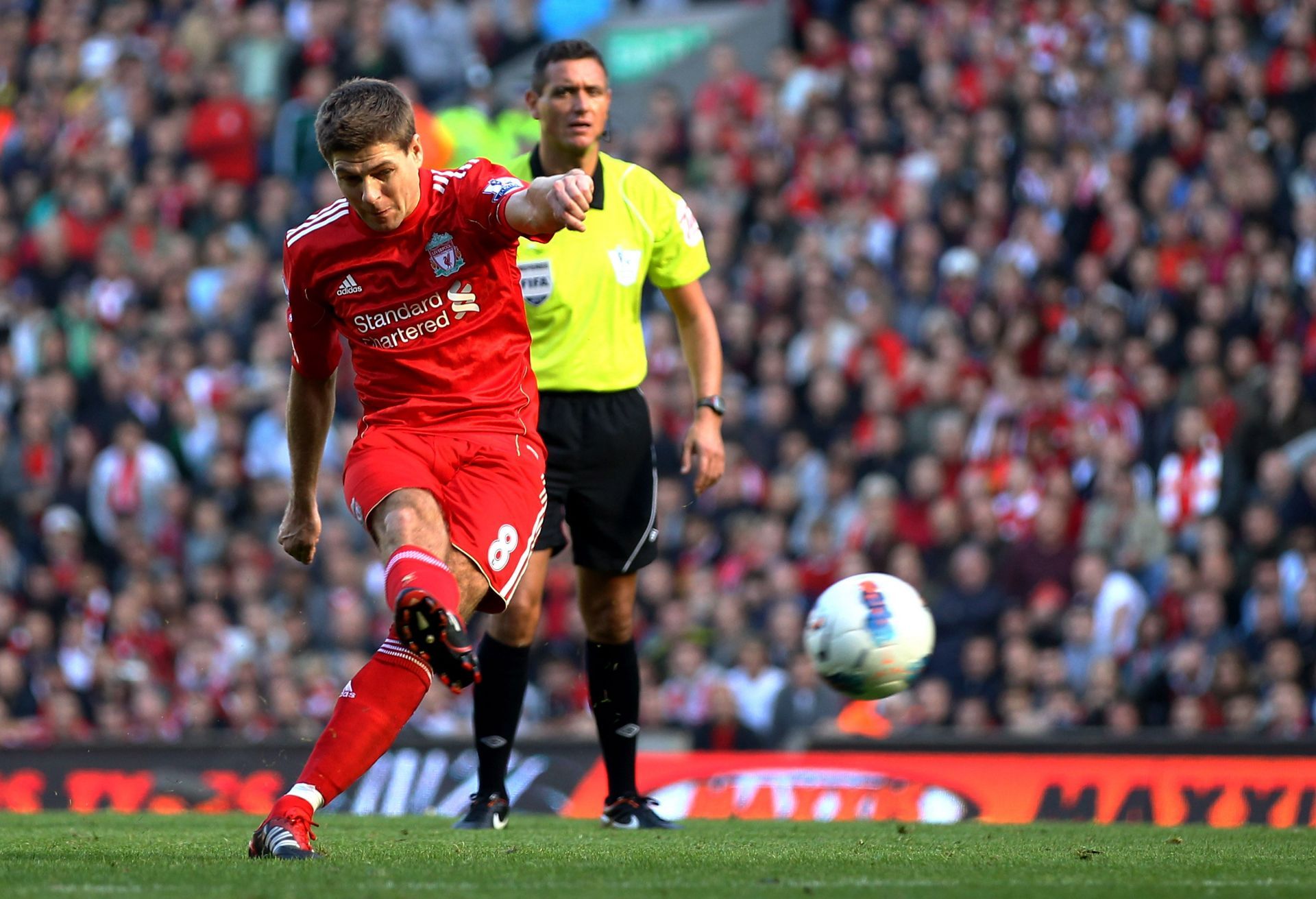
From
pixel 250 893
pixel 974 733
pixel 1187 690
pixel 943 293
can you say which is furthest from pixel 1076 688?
pixel 250 893

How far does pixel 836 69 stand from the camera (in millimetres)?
16062

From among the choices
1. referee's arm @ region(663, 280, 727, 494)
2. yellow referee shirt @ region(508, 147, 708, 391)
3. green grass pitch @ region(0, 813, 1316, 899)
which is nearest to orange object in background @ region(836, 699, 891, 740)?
green grass pitch @ region(0, 813, 1316, 899)

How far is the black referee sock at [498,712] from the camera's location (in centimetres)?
707

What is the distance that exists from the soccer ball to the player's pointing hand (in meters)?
2.22

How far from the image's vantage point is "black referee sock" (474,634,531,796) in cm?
707

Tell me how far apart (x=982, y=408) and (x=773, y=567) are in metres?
1.69

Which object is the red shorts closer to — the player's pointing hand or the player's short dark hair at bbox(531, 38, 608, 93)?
the player's pointing hand

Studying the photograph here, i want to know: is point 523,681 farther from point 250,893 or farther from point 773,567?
point 773,567

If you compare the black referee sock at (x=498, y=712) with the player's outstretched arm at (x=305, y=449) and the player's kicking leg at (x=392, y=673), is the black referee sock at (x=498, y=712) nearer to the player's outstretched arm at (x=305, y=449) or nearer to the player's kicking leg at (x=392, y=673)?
the player's outstretched arm at (x=305, y=449)

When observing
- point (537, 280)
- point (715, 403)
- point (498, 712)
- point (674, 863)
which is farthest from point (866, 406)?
point (674, 863)

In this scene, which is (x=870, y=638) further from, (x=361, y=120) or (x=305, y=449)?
(x=361, y=120)

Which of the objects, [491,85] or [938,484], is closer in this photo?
[938,484]

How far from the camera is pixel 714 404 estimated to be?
23.4 ft

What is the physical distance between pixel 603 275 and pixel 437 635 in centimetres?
251
